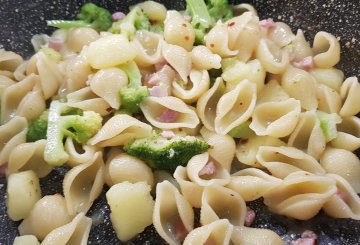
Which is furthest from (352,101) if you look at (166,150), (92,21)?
(92,21)

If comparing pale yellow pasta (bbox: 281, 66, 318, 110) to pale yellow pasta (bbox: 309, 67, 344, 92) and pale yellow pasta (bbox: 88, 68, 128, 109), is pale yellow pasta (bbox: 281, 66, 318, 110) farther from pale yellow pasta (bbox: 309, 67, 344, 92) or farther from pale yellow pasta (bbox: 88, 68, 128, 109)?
pale yellow pasta (bbox: 88, 68, 128, 109)

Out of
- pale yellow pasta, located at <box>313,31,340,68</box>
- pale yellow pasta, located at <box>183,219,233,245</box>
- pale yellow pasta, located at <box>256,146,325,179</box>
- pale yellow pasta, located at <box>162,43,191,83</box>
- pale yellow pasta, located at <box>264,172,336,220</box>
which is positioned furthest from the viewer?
pale yellow pasta, located at <box>313,31,340,68</box>

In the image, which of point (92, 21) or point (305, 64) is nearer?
Result: point (305, 64)

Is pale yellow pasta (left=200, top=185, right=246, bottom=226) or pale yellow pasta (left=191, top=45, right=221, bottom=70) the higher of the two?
pale yellow pasta (left=191, top=45, right=221, bottom=70)

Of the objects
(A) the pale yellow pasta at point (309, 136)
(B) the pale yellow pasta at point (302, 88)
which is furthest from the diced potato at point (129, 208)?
(B) the pale yellow pasta at point (302, 88)

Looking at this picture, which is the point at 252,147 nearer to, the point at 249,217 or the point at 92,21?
the point at 249,217

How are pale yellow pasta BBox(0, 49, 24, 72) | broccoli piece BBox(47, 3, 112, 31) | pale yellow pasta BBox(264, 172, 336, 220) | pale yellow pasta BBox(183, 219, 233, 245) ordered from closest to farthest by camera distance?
1. pale yellow pasta BBox(183, 219, 233, 245)
2. pale yellow pasta BBox(264, 172, 336, 220)
3. pale yellow pasta BBox(0, 49, 24, 72)
4. broccoli piece BBox(47, 3, 112, 31)

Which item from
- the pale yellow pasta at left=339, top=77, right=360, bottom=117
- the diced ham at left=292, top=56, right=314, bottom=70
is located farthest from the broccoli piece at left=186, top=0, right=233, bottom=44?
the pale yellow pasta at left=339, top=77, right=360, bottom=117
